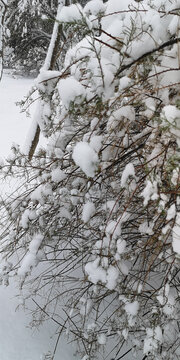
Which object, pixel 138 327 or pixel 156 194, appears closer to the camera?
pixel 156 194

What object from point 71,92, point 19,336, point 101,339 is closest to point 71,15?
point 71,92

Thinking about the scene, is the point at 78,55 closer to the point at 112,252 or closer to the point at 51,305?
the point at 112,252

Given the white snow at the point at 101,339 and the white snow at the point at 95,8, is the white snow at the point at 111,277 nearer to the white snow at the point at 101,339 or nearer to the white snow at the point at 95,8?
the white snow at the point at 101,339

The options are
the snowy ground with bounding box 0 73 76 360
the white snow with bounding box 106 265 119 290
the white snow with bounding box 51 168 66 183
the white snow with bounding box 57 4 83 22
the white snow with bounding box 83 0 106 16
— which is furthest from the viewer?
the snowy ground with bounding box 0 73 76 360

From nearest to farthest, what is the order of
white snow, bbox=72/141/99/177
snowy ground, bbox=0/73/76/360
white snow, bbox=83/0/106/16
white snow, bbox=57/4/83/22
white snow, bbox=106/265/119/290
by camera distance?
white snow, bbox=57/4/83/22 < white snow, bbox=72/141/99/177 < white snow, bbox=83/0/106/16 < white snow, bbox=106/265/119/290 < snowy ground, bbox=0/73/76/360

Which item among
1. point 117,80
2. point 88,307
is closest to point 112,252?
point 88,307

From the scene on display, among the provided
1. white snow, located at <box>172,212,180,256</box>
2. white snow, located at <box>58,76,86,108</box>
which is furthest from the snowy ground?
white snow, located at <box>58,76,86,108</box>

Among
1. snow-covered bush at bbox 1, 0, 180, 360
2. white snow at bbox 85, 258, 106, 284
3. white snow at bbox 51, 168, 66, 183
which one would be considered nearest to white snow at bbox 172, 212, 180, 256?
snow-covered bush at bbox 1, 0, 180, 360

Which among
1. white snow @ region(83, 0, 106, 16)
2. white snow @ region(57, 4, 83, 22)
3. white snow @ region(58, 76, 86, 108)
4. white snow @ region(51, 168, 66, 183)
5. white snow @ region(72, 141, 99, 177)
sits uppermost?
white snow @ region(83, 0, 106, 16)

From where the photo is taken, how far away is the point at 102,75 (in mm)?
1323

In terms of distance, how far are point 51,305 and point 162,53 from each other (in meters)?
1.86

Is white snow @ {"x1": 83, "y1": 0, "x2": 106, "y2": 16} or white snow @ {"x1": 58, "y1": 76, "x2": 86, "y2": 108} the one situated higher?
white snow @ {"x1": 83, "y1": 0, "x2": 106, "y2": 16}

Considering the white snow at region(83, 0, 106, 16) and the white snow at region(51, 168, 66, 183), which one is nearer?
the white snow at region(83, 0, 106, 16)

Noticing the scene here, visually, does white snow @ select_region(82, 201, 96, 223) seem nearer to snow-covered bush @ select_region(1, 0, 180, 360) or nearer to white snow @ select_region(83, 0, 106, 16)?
snow-covered bush @ select_region(1, 0, 180, 360)
